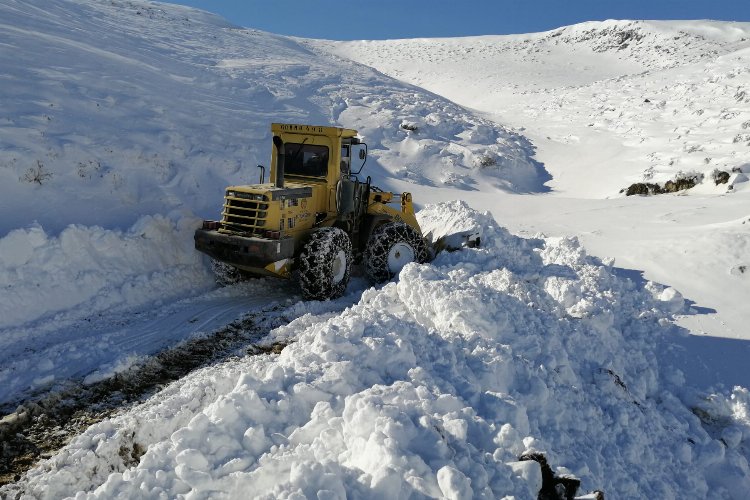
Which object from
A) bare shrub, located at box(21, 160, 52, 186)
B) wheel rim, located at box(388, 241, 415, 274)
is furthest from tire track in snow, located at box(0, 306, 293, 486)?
bare shrub, located at box(21, 160, 52, 186)

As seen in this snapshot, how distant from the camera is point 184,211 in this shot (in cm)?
968

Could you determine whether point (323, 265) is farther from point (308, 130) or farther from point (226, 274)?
point (308, 130)

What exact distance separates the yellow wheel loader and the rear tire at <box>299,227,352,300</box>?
0.05ft

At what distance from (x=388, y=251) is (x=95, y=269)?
4.35m

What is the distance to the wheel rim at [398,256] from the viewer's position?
30.3 feet

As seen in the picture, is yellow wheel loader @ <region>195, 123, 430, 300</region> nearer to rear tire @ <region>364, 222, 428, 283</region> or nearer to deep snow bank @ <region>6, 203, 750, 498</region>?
rear tire @ <region>364, 222, 428, 283</region>

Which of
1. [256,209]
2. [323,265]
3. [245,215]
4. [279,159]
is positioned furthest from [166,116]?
[323,265]

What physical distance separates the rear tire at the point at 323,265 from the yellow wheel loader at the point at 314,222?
0.01m

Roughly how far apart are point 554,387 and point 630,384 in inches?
57.2

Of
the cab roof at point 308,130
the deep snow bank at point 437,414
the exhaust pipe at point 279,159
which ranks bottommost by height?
the deep snow bank at point 437,414

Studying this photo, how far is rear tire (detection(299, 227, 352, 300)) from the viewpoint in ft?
26.5

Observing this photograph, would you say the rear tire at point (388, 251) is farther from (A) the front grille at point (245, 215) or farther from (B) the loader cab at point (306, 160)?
(A) the front grille at point (245, 215)

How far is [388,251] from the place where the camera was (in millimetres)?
9180

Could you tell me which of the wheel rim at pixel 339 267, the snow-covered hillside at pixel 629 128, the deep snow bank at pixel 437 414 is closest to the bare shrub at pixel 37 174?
the wheel rim at pixel 339 267
